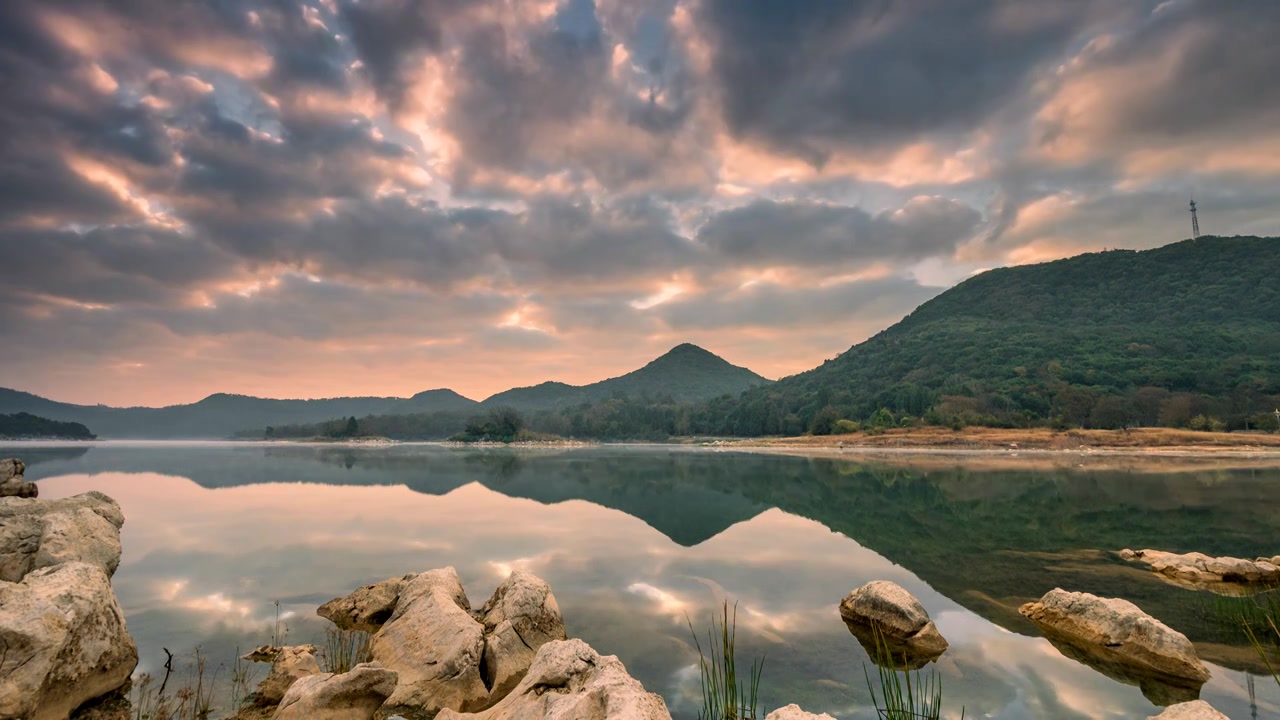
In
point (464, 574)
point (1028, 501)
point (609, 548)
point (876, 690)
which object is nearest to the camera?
point (876, 690)

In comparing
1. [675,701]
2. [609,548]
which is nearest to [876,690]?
[675,701]

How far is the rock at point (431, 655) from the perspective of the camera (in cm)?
755

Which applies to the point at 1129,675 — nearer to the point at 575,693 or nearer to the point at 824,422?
the point at 575,693

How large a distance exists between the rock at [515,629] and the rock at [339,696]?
1.55 meters

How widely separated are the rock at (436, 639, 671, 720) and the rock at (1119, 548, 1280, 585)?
1540 centimetres

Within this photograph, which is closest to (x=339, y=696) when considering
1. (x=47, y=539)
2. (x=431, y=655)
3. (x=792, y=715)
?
(x=431, y=655)

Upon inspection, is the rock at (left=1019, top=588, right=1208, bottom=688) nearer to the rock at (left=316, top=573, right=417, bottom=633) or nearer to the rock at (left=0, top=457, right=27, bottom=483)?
the rock at (left=316, top=573, right=417, bottom=633)

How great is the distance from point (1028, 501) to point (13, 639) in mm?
34899

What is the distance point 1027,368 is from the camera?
118812mm

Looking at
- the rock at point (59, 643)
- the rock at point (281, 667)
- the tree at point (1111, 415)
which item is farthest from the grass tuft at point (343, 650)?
the tree at point (1111, 415)

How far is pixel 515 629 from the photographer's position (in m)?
9.09

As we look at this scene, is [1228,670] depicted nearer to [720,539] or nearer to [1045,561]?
[1045,561]

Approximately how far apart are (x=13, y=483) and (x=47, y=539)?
1245 centimetres

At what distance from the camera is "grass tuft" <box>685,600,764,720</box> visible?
245 inches
